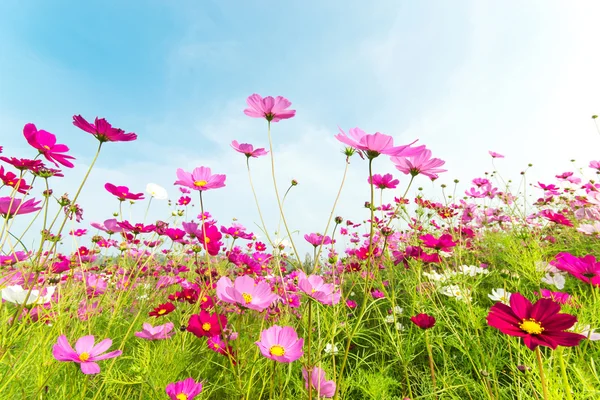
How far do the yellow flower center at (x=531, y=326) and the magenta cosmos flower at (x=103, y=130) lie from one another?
0.97 meters

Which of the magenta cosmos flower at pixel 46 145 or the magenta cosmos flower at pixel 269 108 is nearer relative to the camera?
the magenta cosmos flower at pixel 46 145

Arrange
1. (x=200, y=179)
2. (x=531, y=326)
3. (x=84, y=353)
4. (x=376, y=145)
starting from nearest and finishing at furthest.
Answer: (x=531, y=326) → (x=376, y=145) → (x=84, y=353) → (x=200, y=179)

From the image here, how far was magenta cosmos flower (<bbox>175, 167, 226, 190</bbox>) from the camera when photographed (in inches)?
35.5

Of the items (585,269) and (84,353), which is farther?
(585,269)

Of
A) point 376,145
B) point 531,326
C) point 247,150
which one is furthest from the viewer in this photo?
point 247,150

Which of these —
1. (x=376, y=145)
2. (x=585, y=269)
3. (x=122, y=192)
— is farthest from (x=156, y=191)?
(x=585, y=269)

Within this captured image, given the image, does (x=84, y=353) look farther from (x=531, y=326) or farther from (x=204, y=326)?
(x=531, y=326)

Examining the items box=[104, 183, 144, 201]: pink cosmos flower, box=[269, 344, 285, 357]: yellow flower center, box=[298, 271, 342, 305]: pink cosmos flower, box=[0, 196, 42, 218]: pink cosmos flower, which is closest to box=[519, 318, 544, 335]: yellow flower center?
box=[298, 271, 342, 305]: pink cosmos flower

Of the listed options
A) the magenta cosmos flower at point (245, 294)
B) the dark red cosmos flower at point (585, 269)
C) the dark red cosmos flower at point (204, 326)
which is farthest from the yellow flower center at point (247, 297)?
the dark red cosmos flower at point (585, 269)

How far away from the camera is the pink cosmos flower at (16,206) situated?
957mm

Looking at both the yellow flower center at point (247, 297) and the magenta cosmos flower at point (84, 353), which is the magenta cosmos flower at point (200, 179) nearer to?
the yellow flower center at point (247, 297)

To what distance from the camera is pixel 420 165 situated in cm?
89

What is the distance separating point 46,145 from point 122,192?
263 millimetres

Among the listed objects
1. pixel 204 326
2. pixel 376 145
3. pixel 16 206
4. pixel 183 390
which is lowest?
pixel 183 390
